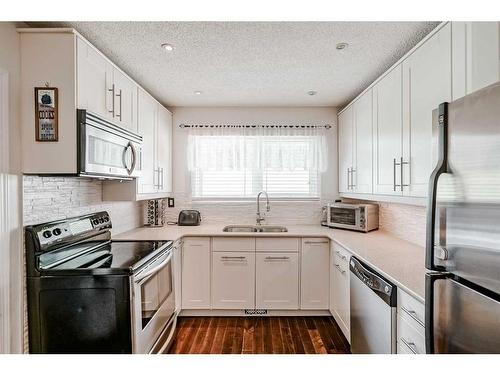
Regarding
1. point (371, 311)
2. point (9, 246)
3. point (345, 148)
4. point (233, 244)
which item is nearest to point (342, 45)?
point (345, 148)

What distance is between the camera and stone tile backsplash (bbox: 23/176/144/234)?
1751mm

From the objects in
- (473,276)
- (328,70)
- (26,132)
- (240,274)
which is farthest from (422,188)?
(26,132)

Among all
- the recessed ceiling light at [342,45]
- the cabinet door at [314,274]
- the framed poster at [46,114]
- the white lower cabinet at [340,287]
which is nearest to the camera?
the framed poster at [46,114]

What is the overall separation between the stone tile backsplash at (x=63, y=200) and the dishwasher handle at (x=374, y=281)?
2082mm

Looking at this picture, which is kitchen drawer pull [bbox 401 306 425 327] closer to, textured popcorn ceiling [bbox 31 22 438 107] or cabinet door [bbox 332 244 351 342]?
cabinet door [bbox 332 244 351 342]

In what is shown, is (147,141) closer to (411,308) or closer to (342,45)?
(342,45)

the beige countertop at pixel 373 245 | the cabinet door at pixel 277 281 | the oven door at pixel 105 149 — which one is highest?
the oven door at pixel 105 149

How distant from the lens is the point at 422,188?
177cm

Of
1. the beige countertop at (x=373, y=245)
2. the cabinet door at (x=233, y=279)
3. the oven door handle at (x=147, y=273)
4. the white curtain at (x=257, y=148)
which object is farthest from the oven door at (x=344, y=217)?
the oven door handle at (x=147, y=273)

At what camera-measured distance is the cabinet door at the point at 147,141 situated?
2662 millimetres

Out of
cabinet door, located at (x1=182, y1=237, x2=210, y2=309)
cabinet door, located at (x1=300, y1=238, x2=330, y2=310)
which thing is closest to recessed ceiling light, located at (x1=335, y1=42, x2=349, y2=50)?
cabinet door, located at (x1=300, y1=238, x2=330, y2=310)

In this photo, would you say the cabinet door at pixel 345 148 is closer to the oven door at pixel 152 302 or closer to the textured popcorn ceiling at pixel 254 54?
the textured popcorn ceiling at pixel 254 54

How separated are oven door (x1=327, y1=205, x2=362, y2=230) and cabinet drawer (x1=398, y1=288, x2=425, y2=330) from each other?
59.8 inches

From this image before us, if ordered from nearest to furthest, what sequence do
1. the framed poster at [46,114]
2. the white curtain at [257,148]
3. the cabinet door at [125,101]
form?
the framed poster at [46,114]
the cabinet door at [125,101]
the white curtain at [257,148]
